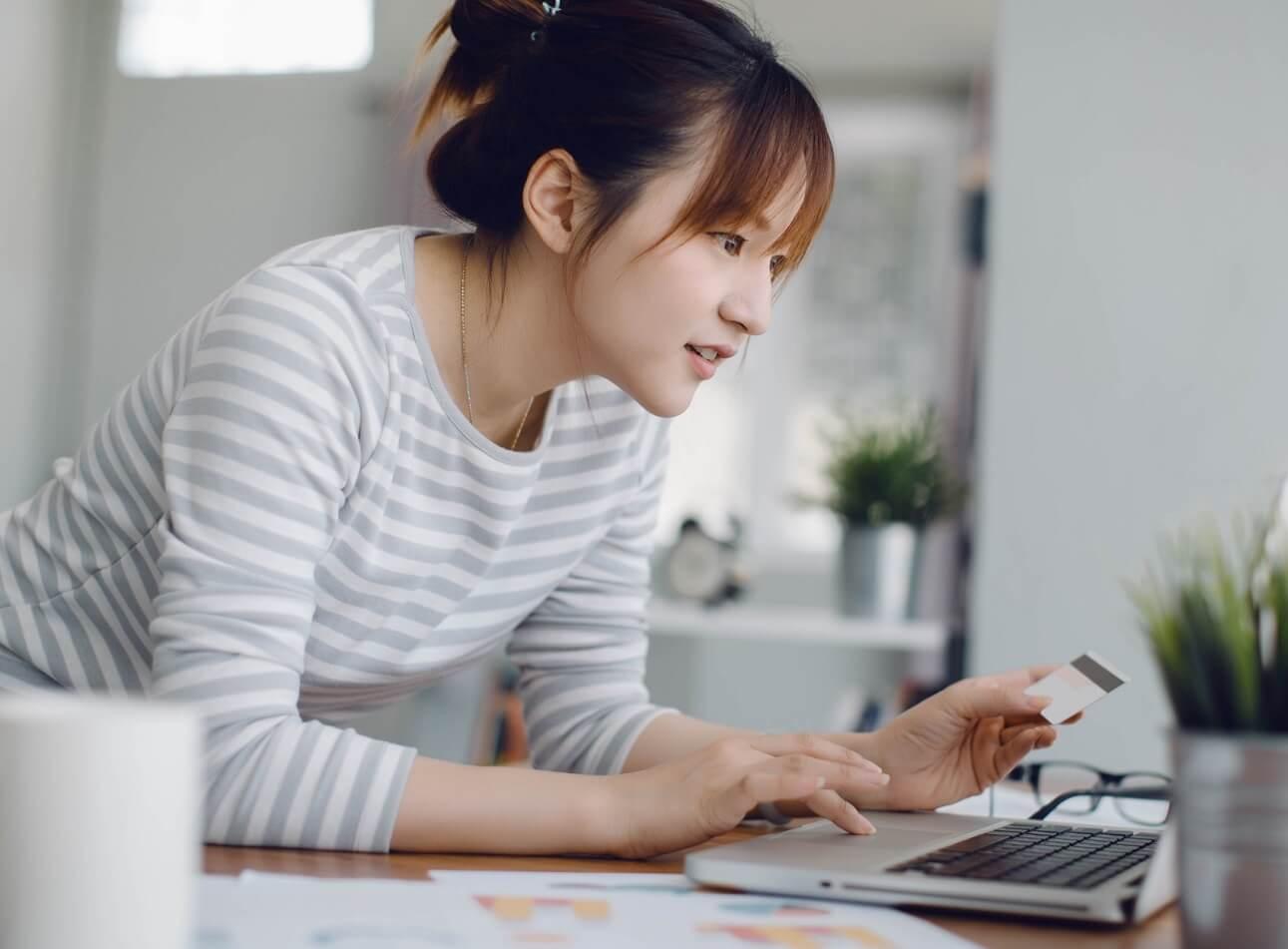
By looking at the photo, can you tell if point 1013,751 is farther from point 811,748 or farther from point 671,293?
point 671,293

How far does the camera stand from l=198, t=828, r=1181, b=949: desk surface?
2.07 feet

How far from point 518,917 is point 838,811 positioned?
286 millimetres

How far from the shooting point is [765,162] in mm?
1048

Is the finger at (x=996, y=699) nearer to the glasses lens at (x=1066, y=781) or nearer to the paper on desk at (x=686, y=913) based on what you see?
the glasses lens at (x=1066, y=781)

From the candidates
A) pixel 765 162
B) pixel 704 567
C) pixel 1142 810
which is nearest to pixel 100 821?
pixel 765 162

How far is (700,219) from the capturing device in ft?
3.36

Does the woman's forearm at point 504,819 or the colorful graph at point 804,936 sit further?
the woman's forearm at point 504,819

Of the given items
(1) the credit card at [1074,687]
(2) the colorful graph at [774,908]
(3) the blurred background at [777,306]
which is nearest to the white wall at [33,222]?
(3) the blurred background at [777,306]

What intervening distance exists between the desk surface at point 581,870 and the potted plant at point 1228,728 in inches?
1.4

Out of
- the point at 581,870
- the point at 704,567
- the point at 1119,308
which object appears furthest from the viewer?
the point at 704,567

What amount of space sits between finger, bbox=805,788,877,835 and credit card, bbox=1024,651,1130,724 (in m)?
0.15

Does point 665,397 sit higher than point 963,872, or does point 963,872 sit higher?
point 665,397

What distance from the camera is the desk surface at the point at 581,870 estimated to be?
630 mm

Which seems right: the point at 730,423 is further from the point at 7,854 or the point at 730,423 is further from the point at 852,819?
the point at 7,854
